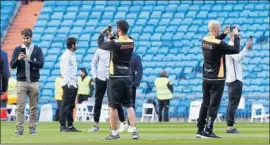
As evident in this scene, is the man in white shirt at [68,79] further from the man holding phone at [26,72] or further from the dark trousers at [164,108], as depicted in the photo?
the dark trousers at [164,108]

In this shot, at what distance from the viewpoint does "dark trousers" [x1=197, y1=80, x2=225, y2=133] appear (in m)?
17.6

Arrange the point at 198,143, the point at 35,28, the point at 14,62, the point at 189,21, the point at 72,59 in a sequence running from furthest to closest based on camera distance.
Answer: the point at 35,28 → the point at 189,21 → the point at 72,59 → the point at 14,62 → the point at 198,143

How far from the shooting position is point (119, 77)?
17.1m

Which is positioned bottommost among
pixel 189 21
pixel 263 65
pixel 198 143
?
pixel 198 143

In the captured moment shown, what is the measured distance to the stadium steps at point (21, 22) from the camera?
44.2m

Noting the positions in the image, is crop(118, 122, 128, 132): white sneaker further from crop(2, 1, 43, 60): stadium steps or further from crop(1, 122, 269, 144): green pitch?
crop(2, 1, 43, 60): stadium steps

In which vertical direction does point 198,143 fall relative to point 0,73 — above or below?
below

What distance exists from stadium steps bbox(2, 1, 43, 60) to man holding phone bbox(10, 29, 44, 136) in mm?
24161

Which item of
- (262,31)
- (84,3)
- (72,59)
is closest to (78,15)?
(84,3)

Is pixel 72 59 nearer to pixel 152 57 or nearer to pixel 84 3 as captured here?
pixel 152 57

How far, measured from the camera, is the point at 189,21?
140 feet

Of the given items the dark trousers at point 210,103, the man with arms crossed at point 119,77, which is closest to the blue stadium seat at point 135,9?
the dark trousers at point 210,103

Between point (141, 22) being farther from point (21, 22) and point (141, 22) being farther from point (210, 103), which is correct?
point (210, 103)

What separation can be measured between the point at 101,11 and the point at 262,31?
9.40 meters
